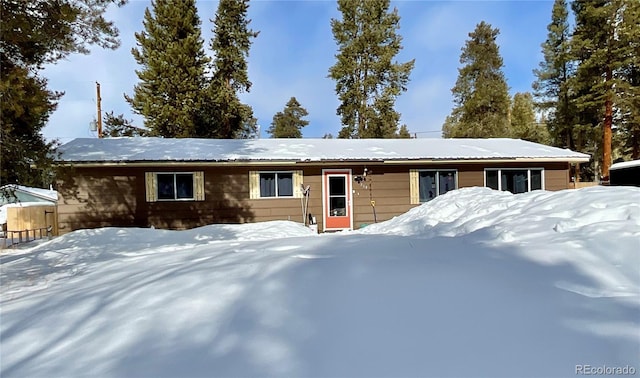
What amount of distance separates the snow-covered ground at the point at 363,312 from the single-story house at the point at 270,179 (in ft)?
20.5

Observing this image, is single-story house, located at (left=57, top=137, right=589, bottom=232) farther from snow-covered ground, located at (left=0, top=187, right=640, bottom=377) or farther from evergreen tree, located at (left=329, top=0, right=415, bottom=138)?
evergreen tree, located at (left=329, top=0, right=415, bottom=138)

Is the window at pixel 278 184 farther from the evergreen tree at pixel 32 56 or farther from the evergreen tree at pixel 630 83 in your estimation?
the evergreen tree at pixel 630 83

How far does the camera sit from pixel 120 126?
19.1m

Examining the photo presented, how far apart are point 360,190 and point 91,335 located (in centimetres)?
926

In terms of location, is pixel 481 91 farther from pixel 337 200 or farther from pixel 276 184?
pixel 276 184

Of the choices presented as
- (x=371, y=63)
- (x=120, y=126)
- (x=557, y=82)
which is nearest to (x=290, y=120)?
(x=371, y=63)

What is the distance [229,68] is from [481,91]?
55.3 feet

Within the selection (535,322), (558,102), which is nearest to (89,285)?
(535,322)

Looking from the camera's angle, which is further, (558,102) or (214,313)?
(558,102)

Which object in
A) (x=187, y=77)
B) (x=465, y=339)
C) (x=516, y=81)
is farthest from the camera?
(x=516, y=81)

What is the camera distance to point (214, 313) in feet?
7.71

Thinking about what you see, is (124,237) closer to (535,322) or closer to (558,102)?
(535,322)

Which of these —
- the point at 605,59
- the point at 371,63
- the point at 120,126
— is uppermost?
the point at 371,63

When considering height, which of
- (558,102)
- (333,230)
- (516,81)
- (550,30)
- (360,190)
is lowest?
(333,230)
